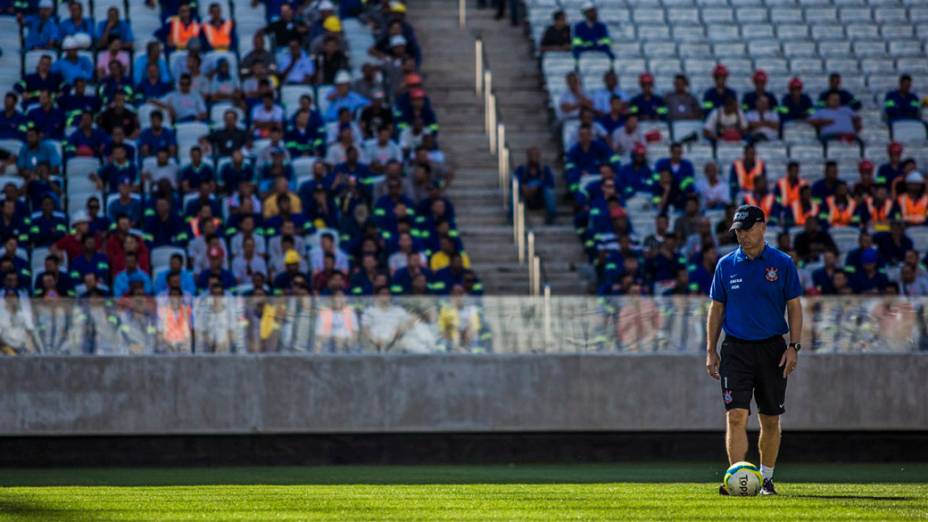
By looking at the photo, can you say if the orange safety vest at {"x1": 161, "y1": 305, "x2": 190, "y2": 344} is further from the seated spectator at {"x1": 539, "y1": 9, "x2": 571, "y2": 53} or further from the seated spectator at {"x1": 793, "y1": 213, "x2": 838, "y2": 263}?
the seated spectator at {"x1": 539, "y1": 9, "x2": 571, "y2": 53}

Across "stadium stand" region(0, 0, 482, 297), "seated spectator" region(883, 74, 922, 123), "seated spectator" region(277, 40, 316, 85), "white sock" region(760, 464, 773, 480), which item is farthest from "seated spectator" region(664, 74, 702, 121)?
"white sock" region(760, 464, 773, 480)

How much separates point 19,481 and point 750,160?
12.0 metres

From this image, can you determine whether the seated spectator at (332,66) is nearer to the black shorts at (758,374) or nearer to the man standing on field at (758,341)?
the man standing on field at (758,341)

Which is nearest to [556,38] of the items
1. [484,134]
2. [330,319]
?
[484,134]

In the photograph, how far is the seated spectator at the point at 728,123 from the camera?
24375 mm

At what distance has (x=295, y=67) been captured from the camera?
79.8 ft

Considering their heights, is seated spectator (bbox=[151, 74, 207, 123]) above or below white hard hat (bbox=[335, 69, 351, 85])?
below

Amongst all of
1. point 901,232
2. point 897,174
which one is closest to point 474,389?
point 901,232

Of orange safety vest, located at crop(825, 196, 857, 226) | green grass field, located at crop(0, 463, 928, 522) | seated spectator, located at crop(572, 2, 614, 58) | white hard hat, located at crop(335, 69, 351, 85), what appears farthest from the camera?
seated spectator, located at crop(572, 2, 614, 58)

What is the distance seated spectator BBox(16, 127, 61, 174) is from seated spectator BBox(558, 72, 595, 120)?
716cm

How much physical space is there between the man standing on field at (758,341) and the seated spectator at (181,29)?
1436 centimetres

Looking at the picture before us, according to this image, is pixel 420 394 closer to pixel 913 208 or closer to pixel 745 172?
pixel 745 172

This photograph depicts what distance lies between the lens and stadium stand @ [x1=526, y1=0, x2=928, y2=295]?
21.1 m

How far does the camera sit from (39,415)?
55.1 ft
